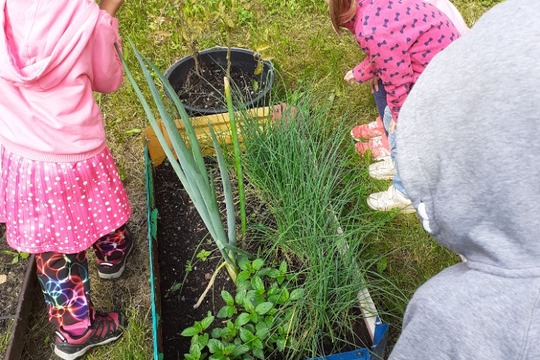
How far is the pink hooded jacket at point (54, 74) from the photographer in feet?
5.06

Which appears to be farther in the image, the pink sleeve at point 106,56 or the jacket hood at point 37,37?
the pink sleeve at point 106,56

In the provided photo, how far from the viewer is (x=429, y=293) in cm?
110

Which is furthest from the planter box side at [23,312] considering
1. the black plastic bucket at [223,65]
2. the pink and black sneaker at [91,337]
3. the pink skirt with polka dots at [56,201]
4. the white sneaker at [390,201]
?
the white sneaker at [390,201]

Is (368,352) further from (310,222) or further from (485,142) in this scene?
(485,142)

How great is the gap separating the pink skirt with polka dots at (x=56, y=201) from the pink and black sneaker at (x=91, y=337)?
1.36 ft

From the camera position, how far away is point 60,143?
1.73 meters

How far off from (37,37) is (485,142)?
49.3 inches

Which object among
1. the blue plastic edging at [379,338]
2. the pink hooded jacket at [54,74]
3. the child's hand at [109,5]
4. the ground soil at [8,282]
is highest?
the child's hand at [109,5]

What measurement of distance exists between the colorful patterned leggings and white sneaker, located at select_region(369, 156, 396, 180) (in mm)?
1437

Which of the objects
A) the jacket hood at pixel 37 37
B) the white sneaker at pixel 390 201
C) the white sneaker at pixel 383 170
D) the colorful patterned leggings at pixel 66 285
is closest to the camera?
the jacket hood at pixel 37 37

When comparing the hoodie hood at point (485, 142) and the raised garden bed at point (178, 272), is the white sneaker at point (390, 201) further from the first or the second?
the hoodie hood at point (485, 142)

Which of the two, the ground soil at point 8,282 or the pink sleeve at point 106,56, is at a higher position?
the pink sleeve at point 106,56

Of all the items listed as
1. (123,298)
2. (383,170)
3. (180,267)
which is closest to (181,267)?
(180,267)

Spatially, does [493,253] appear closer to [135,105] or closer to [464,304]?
[464,304]
